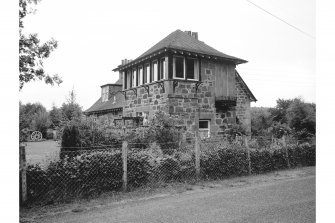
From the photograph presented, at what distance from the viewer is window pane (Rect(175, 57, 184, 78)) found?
13.4 metres

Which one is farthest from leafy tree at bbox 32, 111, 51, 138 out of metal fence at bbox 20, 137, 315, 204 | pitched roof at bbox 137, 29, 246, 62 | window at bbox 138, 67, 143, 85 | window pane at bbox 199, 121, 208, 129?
metal fence at bbox 20, 137, 315, 204

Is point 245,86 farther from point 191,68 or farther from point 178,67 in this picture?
point 178,67

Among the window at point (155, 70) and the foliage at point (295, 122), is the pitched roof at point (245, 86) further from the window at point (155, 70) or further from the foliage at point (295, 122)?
the window at point (155, 70)

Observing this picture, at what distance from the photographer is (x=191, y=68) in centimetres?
1386

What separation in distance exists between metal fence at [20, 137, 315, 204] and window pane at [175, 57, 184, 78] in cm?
493

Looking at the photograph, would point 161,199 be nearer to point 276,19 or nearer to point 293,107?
point 276,19

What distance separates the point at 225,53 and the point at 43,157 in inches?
490

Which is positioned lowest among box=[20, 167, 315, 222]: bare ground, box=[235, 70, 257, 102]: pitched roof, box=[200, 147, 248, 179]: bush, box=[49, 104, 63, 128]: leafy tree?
box=[20, 167, 315, 222]: bare ground

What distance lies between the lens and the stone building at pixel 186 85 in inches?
523

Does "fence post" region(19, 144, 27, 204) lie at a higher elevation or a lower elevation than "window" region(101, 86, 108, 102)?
lower

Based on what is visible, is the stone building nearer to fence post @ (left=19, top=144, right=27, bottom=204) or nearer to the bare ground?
the bare ground

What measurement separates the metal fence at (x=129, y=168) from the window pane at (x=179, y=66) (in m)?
4.93

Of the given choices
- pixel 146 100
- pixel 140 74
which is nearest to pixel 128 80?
pixel 140 74

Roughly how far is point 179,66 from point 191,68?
697mm
